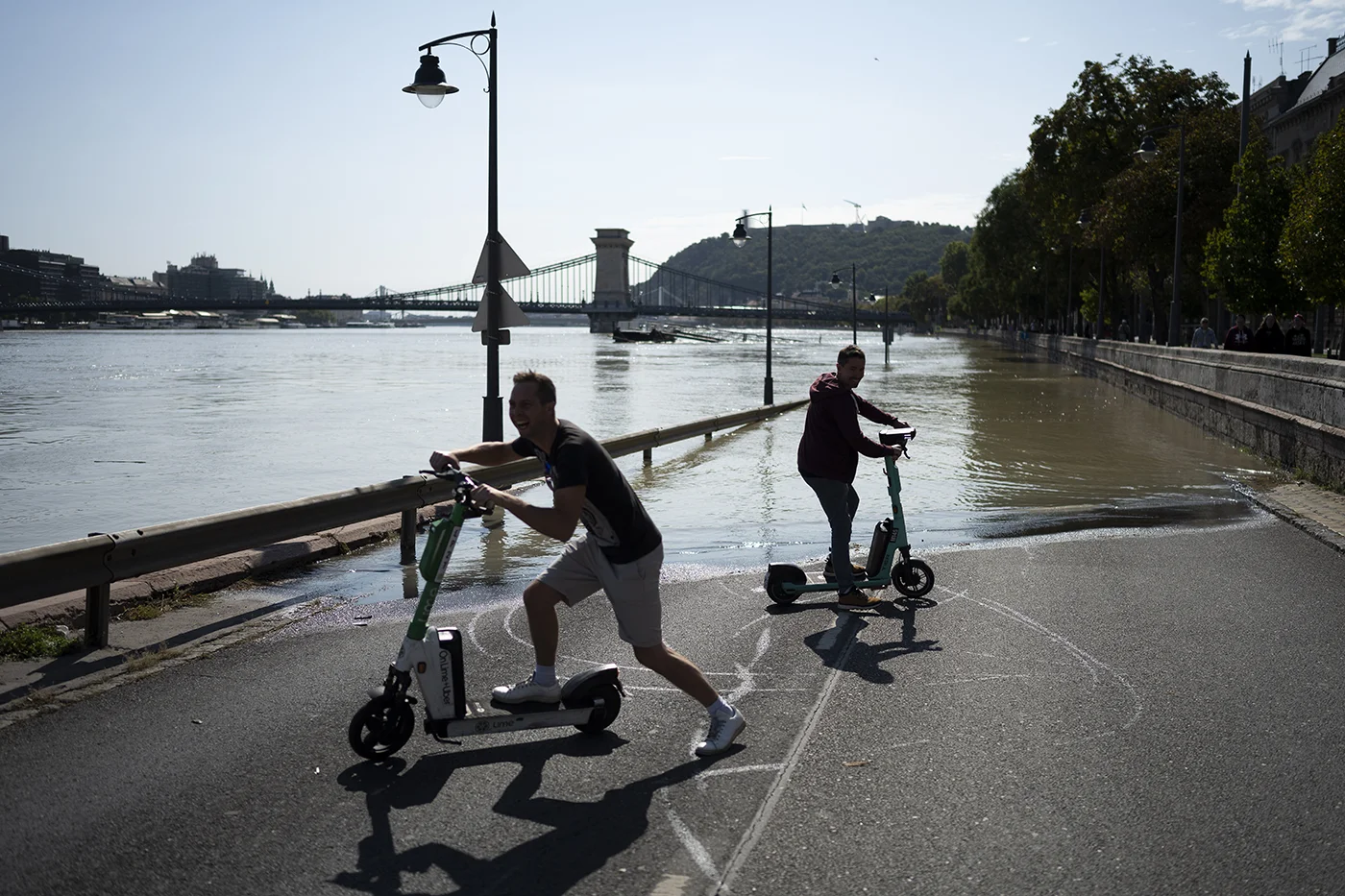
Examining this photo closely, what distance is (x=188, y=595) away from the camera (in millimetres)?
8641

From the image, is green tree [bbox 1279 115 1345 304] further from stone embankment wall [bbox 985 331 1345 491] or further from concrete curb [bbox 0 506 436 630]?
concrete curb [bbox 0 506 436 630]

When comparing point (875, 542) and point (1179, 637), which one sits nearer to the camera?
point (1179, 637)

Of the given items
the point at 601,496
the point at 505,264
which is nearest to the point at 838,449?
the point at 601,496

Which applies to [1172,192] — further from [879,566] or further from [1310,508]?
[879,566]

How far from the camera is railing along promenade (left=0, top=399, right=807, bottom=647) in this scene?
6723mm

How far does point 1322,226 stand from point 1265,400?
11.4 metres

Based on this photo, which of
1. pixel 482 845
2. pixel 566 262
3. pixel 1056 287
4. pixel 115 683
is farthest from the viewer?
pixel 566 262

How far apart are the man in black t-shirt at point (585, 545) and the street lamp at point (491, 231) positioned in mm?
9540

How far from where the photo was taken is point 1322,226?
1142 inches

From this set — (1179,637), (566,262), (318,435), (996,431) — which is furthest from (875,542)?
(566,262)

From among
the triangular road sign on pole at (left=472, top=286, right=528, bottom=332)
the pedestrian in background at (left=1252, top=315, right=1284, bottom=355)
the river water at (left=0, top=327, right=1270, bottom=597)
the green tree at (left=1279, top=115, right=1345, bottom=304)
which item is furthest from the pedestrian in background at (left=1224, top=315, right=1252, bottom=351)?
the triangular road sign on pole at (left=472, top=286, right=528, bottom=332)

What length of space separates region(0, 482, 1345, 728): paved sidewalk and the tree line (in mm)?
26986

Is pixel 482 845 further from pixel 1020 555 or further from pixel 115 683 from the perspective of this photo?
pixel 1020 555

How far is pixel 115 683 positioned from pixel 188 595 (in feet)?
7.71
